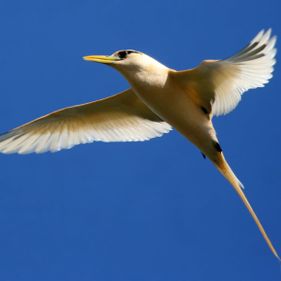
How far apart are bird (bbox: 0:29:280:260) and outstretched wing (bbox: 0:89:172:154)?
1 centimetres

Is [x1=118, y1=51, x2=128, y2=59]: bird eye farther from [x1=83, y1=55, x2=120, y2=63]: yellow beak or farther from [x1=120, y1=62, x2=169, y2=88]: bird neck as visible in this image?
[x1=120, y1=62, x2=169, y2=88]: bird neck

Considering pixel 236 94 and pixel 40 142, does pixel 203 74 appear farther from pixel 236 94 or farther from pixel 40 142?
pixel 40 142

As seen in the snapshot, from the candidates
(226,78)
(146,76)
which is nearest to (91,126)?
(146,76)

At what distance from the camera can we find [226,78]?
313 inches

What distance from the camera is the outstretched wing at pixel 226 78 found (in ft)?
24.3

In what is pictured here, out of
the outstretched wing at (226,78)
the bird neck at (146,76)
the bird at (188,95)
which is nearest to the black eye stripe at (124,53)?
the bird at (188,95)

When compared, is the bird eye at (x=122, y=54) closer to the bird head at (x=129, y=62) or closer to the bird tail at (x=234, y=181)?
the bird head at (x=129, y=62)

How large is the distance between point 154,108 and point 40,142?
6.61 feet

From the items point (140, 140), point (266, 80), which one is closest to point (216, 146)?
point (266, 80)

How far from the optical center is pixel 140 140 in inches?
368

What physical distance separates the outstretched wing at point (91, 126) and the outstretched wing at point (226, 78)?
1.07m

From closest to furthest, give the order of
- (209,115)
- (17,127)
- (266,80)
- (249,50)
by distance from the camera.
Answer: (249,50)
(266,80)
(209,115)
(17,127)

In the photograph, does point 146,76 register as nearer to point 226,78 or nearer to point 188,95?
point 188,95

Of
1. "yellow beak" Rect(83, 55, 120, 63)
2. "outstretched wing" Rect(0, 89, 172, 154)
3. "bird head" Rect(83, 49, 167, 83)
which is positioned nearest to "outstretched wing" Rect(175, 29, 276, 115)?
"bird head" Rect(83, 49, 167, 83)
